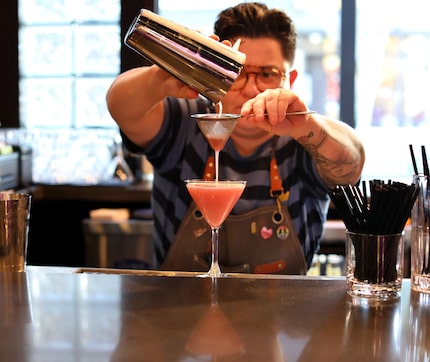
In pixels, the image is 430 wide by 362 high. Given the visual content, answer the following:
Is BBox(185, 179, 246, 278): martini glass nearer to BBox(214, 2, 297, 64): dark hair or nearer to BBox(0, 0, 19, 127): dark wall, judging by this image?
BBox(214, 2, 297, 64): dark hair

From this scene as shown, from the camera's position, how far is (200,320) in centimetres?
102

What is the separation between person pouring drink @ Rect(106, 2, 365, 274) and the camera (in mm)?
1833

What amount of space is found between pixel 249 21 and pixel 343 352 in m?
1.21

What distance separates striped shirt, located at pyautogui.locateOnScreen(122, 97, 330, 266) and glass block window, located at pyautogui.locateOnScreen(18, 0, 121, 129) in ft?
6.65

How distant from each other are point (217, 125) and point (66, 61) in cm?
277

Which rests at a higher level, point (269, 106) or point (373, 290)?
point (269, 106)

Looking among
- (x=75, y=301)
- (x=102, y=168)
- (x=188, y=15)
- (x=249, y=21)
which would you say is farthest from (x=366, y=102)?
(x=75, y=301)

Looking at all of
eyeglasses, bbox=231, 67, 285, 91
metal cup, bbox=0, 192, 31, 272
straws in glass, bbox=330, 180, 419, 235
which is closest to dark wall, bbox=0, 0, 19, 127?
eyeglasses, bbox=231, 67, 285, 91

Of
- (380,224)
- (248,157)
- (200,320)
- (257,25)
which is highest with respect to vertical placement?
(257,25)

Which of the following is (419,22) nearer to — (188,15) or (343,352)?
(188,15)

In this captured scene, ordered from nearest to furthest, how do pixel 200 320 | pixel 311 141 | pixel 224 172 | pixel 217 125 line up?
pixel 200 320 → pixel 217 125 → pixel 311 141 → pixel 224 172

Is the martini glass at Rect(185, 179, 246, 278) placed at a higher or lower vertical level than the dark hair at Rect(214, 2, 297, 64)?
lower

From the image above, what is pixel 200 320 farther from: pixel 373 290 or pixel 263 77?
pixel 263 77

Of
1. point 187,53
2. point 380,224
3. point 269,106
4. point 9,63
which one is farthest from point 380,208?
point 9,63
